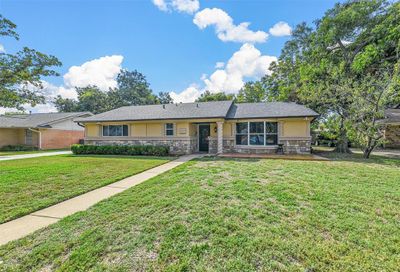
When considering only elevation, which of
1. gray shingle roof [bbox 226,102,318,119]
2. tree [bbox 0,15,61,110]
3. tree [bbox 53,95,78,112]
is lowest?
gray shingle roof [bbox 226,102,318,119]

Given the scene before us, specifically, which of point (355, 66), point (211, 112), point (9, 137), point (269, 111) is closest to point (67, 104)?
point (9, 137)

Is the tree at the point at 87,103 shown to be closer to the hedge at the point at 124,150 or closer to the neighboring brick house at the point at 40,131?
the neighboring brick house at the point at 40,131

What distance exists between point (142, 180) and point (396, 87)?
44.5 feet

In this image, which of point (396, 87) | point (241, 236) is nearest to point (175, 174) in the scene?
point (241, 236)

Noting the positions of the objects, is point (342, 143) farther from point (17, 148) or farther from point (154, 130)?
point (17, 148)

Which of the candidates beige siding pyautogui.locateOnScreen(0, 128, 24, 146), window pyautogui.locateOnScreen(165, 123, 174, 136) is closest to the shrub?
beige siding pyautogui.locateOnScreen(0, 128, 24, 146)

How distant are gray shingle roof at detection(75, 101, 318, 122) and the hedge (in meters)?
2.14

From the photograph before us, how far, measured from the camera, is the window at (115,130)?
1600 centimetres

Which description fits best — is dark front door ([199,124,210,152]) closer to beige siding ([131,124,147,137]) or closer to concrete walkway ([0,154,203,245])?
beige siding ([131,124,147,137])

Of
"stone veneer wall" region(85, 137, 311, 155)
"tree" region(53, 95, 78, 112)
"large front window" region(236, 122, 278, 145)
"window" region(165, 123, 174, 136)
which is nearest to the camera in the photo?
"stone veneer wall" region(85, 137, 311, 155)

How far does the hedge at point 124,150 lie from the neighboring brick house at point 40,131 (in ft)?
29.0

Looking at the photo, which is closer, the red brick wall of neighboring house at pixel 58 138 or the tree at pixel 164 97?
the red brick wall of neighboring house at pixel 58 138

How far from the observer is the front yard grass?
2.64 meters

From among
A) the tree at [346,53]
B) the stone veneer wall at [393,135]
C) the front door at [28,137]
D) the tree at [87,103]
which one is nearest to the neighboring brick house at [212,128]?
the tree at [346,53]
